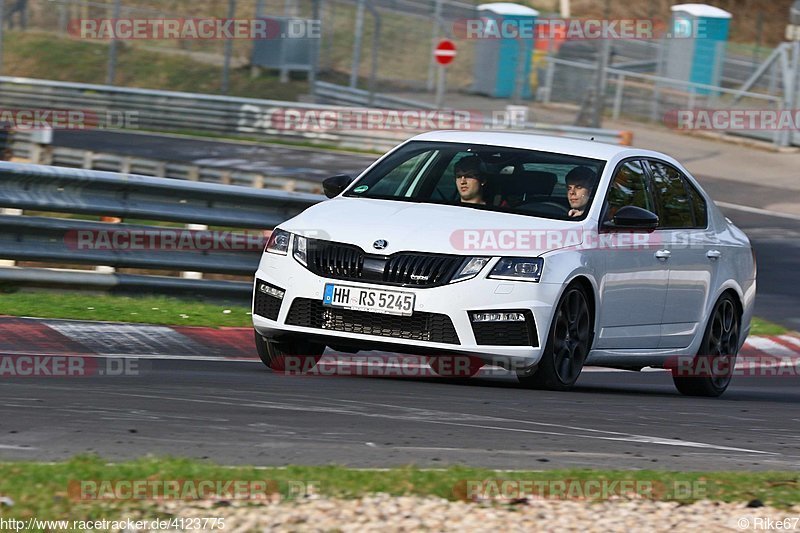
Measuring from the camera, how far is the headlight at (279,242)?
27.7ft

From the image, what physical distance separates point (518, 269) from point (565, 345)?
66 cm

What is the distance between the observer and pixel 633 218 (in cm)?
876

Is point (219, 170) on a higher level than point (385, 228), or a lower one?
lower

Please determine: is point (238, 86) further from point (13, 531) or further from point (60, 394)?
point (13, 531)

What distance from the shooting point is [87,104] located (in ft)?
113

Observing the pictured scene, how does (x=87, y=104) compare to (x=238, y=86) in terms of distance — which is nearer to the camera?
(x=87, y=104)

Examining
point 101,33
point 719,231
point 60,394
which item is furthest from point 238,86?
point 60,394

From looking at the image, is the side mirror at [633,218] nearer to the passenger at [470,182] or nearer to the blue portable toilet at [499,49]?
the passenger at [470,182]

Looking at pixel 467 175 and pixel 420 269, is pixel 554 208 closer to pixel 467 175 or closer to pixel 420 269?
pixel 467 175

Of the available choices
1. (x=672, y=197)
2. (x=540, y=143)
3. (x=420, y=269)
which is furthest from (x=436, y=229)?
(x=672, y=197)

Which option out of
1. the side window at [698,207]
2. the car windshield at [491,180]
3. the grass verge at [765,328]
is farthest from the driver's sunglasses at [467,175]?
the grass verge at [765,328]

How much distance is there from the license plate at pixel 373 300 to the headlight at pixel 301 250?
0.28 metres

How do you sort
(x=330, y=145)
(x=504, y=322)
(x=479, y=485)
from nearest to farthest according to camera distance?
1. (x=479, y=485)
2. (x=504, y=322)
3. (x=330, y=145)

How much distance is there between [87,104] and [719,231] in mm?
26031
